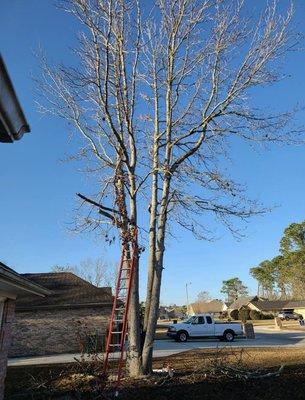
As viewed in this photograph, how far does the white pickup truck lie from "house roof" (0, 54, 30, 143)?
29.8 meters

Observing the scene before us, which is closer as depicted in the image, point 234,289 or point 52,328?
point 52,328

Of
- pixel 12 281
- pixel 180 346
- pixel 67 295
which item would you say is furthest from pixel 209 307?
pixel 12 281

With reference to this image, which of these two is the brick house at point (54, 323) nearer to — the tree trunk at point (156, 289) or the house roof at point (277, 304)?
the tree trunk at point (156, 289)

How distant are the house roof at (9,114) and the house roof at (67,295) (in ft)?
66.6

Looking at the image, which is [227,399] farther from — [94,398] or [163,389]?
[94,398]

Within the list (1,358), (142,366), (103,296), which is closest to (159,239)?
(142,366)

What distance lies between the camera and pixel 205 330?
1288 inches

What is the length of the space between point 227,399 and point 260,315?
65.5 m

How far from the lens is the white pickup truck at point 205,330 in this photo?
3238 centimetres

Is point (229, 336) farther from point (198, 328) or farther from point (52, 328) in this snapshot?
point (52, 328)

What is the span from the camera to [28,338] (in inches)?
1017

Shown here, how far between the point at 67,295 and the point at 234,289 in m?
116

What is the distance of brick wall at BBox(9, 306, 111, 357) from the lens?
84.4 ft

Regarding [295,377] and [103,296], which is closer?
[295,377]
